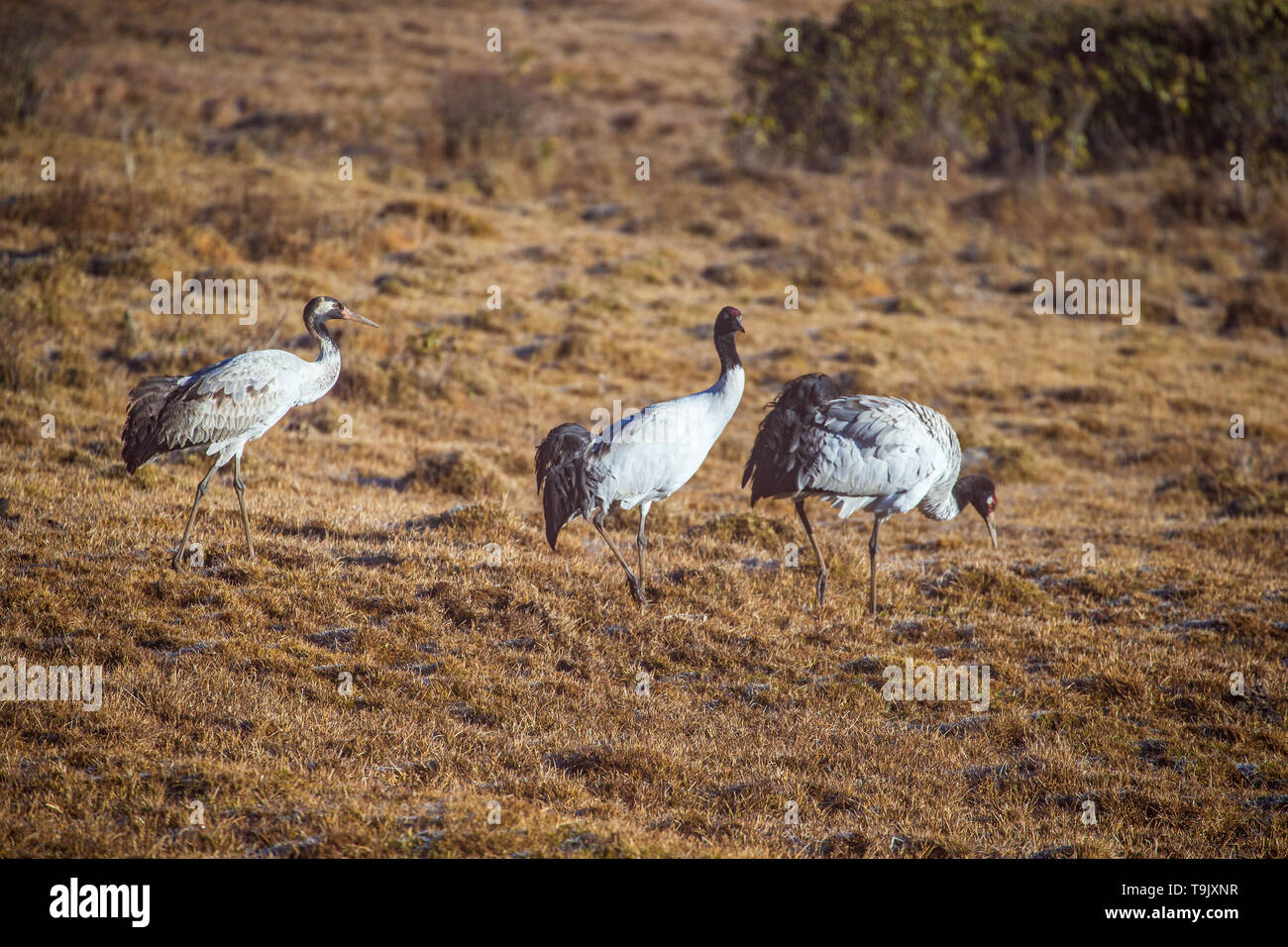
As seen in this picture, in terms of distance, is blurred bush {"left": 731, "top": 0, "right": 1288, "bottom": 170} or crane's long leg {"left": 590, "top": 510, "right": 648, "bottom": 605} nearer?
crane's long leg {"left": 590, "top": 510, "right": 648, "bottom": 605}

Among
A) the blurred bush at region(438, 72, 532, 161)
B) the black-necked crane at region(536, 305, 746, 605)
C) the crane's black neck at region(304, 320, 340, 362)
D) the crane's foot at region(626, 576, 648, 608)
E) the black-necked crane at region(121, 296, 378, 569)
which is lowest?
the crane's foot at region(626, 576, 648, 608)

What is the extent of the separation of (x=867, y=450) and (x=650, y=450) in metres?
1.94

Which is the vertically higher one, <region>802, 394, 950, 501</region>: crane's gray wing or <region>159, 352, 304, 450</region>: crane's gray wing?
<region>159, 352, 304, 450</region>: crane's gray wing

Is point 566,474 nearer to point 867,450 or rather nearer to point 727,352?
point 727,352

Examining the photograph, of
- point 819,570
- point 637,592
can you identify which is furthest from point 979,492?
point 637,592

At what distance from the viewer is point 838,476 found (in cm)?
935

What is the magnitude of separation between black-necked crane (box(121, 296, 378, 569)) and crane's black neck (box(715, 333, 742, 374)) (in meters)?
3.60

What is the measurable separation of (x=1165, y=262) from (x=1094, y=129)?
7657mm

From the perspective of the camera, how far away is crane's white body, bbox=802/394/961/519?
367 inches

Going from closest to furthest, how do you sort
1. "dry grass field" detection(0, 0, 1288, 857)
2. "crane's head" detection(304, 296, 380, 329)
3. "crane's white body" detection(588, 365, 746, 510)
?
"dry grass field" detection(0, 0, 1288, 857) → "crane's white body" detection(588, 365, 746, 510) → "crane's head" detection(304, 296, 380, 329)

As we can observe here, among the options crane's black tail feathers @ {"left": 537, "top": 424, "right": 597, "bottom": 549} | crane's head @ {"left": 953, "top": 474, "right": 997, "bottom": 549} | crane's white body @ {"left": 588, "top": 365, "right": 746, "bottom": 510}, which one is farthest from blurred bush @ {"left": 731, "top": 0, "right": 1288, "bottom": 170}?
crane's black tail feathers @ {"left": 537, "top": 424, "right": 597, "bottom": 549}

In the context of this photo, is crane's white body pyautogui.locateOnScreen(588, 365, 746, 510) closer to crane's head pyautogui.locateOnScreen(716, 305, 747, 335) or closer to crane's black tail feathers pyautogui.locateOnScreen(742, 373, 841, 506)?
crane's black tail feathers pyautogui.locateOnScreen(742, 373, 841, 506)

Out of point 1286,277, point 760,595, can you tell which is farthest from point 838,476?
point 1286,277

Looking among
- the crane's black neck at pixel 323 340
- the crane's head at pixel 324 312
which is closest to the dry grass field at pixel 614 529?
the crane's black neck at pixel 323 340
